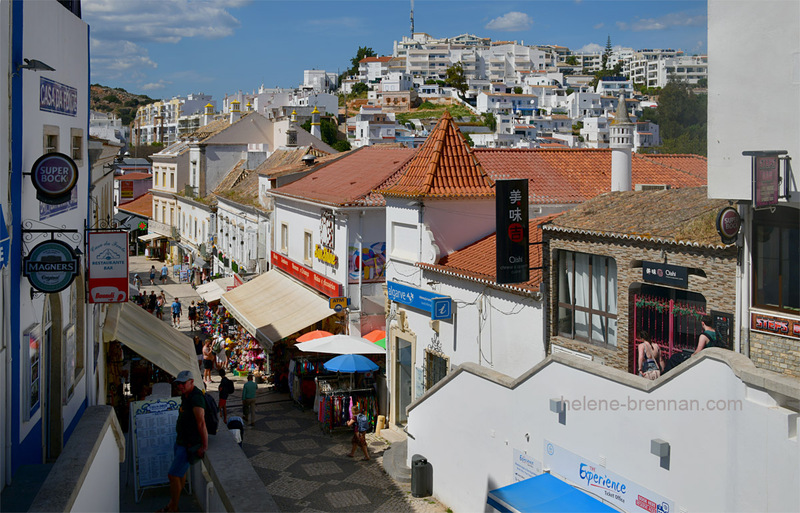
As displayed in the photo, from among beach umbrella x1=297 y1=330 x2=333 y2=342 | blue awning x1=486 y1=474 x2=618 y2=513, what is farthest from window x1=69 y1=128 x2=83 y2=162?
beach umbrella x1=297 y1=330 x2=333 y2=342

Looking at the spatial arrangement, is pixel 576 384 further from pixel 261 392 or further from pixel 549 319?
pixel 261 392

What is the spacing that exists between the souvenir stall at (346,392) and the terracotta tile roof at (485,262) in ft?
10.4

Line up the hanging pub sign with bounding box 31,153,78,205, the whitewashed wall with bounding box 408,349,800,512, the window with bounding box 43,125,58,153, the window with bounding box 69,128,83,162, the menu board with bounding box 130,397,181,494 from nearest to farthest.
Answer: the whitewashed wall with bounding box 408,349,800,512
the hanging pub sign with bounding box 31,153,78,205
the window with bounding box 43,125,58,153
the menu board with bounding box 130,397,181,494
the window with bounding box 69,128,83,162

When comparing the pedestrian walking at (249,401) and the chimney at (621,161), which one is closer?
the chimney at (621,161)

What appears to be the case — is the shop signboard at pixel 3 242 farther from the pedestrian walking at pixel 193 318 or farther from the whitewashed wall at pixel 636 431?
the pedestrian walking at pixel 193 318

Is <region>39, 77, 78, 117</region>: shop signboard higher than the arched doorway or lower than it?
higher

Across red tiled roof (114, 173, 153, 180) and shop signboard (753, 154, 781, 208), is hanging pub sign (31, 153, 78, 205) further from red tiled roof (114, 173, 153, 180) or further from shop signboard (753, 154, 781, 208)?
red tiled roof (114, 173, 153, 180)

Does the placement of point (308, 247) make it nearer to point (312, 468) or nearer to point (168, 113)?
point (312, 468)

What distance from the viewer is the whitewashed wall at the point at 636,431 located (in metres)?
8.89

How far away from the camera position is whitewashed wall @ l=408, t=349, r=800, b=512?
8891mm

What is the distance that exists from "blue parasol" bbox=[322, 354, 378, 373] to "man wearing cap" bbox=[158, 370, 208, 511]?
32.6 feet

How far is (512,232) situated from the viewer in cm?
1488

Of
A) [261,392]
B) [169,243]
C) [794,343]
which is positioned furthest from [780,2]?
[169,243]

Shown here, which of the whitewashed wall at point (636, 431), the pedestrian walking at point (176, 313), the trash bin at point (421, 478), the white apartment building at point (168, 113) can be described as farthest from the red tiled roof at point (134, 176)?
the white apartment building at point (168, 113)
